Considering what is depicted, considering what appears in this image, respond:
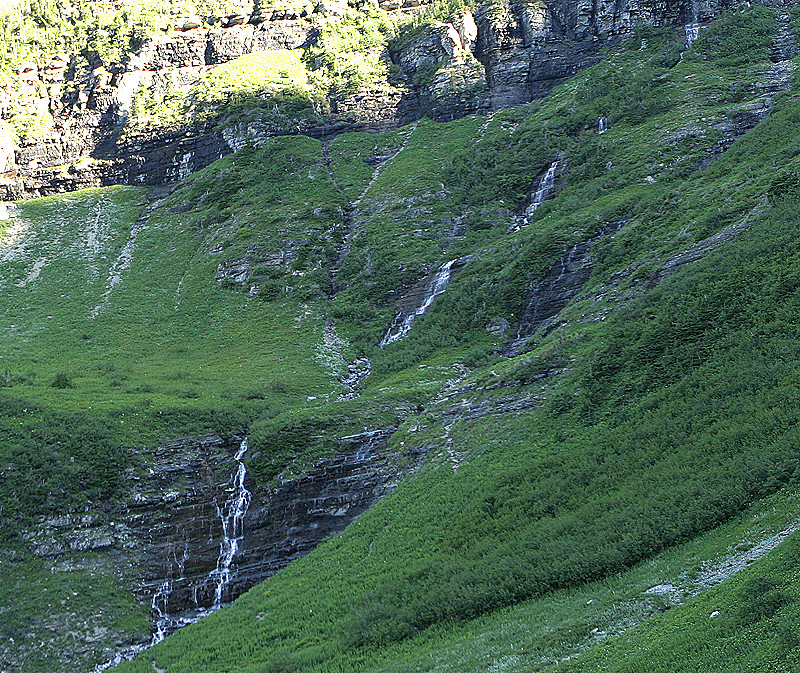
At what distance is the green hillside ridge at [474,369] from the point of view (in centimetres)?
2161

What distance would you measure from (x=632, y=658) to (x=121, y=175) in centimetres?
9924

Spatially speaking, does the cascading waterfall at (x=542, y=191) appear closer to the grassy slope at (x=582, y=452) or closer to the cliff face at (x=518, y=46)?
the grassy slope at (x=582, y=452)

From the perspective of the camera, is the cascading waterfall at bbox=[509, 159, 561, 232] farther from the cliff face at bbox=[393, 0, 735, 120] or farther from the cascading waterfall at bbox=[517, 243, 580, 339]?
the cliff face at bbox=[393, 0, 735, 120]

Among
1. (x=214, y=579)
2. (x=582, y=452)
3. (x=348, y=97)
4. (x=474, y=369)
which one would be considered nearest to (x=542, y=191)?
(x=474, y=369)

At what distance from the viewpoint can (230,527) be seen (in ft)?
118

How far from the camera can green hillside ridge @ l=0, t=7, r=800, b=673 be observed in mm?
21609

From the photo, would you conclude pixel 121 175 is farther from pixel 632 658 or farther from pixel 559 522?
pixel 632 658

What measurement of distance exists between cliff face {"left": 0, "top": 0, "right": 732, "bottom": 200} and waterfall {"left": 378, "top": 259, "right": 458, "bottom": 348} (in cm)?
3890

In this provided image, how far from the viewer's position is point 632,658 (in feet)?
47.3

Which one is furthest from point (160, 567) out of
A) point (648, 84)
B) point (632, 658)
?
point (648, 84)

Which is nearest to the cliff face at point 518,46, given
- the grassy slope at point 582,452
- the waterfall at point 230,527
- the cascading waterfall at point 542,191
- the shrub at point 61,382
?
the cascading waterfall at point 542,191

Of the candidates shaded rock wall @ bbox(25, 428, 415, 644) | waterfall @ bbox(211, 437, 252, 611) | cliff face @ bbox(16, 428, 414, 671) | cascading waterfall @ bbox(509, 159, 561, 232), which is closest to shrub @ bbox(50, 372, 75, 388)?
cliff face @ bbox(16, 428, 414, 671)

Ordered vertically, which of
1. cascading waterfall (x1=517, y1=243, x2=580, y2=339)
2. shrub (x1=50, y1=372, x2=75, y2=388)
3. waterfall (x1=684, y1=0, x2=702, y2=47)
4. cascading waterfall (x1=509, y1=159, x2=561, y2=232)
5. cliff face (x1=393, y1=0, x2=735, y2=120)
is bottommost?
cascading waterfall (x1=517, y1=243, x2=580, y2=339)

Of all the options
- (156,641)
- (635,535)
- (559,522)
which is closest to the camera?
(635,535)
